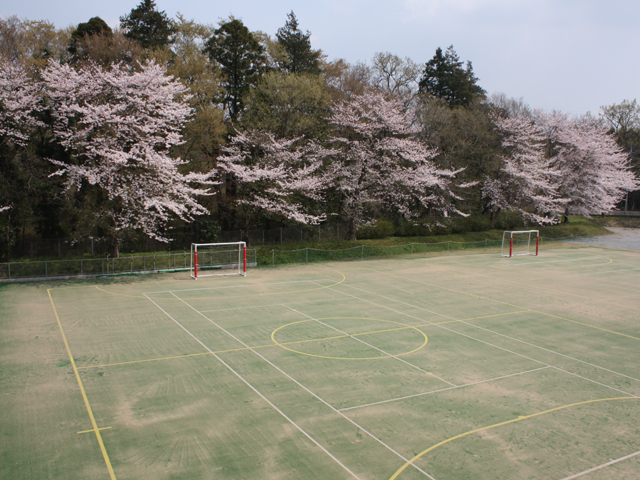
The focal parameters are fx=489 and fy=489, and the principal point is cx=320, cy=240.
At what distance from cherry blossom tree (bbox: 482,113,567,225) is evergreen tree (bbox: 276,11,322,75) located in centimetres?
1962

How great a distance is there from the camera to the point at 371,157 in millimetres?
38438

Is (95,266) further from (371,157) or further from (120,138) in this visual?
(371,157)

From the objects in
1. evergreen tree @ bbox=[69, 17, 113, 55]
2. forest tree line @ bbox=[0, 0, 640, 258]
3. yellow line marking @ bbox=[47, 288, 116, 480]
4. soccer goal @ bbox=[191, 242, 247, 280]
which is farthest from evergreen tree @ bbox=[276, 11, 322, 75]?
yellow line marking @ bbox=[47, 288, 116, 480]

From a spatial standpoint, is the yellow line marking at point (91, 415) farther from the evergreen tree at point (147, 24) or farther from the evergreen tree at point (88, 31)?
the evergreen tree at point (147, 24)

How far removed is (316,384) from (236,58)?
36.8 metres

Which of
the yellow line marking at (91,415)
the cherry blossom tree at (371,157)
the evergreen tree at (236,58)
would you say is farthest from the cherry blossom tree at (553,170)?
the yellow line marking at (91,415)

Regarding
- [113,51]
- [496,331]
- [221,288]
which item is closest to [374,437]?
[496,331]

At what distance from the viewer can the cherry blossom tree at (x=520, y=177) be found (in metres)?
46.7

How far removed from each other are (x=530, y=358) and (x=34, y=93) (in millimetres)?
30226

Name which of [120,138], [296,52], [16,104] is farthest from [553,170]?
[16,104]

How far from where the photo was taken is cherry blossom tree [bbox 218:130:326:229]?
33938 mm

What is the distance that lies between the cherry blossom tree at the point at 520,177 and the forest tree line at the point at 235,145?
214mm

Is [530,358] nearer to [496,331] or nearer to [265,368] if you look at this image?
[496,331]

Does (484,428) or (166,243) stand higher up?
(166,243)
